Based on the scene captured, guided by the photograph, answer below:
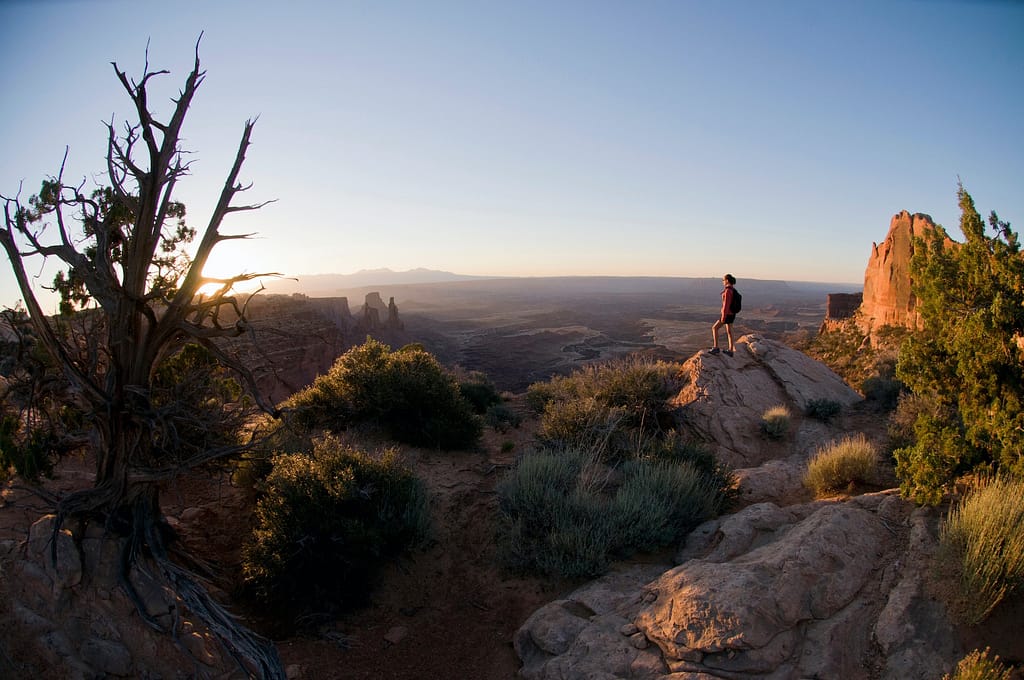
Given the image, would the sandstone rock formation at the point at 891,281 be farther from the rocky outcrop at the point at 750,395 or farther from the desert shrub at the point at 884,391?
the rocky outcrop at the point at 750,395

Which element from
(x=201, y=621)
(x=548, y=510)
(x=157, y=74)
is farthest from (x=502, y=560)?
(x=157, y=74)

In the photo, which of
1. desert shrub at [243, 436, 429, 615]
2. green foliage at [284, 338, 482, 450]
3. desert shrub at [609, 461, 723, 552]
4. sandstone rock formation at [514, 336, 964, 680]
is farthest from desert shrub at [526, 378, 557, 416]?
sandstone rock formation at [514, 336, 964, 680]

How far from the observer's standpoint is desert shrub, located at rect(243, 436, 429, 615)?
Answer: 17.1 ft

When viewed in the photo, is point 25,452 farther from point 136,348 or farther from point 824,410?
point 824,410

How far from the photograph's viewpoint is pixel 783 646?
3516mm

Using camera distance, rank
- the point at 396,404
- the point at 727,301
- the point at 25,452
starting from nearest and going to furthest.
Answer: the point at 25,452
the point at 396,404
the point at 727,301

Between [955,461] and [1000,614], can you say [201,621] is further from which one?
[955,461]

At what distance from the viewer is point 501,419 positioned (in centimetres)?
1126

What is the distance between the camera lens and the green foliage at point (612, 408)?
8352 millimetres

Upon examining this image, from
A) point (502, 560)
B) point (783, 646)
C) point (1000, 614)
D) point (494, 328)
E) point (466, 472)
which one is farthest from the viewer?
point (494, 328)

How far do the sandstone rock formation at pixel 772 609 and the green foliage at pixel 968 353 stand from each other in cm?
52

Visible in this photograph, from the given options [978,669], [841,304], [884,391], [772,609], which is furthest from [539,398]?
[841,304]

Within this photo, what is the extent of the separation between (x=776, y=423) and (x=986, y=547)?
6.61 m

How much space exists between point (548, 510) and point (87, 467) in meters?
6.12
